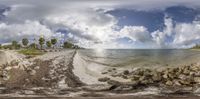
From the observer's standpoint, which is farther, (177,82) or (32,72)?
(32,72)

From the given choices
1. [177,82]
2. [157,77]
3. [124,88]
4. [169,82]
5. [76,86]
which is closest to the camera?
[124,88]

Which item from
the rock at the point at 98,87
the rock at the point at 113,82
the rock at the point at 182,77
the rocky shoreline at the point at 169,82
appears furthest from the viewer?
the rock at the point at 113,82

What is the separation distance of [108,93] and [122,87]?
4.97 meters

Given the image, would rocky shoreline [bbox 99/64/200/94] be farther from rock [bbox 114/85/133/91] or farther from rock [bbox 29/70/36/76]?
rock [bbox 29/70/36/76]

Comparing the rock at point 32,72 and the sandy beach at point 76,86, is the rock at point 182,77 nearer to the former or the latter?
the sandy beach at point 76,86

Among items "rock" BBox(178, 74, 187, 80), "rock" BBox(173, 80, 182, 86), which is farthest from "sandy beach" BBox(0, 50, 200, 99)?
"rock" BBox(178, 74, 187, 80)

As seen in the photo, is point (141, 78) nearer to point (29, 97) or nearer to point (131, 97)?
point (131, 97)

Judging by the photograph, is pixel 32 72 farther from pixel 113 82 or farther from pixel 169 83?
pixel 169 83

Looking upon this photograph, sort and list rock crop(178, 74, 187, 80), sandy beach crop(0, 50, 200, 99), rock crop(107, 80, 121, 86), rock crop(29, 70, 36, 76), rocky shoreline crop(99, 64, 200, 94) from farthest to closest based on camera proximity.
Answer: rock crop(29, 70, 36, 76) < rock crop(107, 80, 121, 86) < rock crop(178, 74, 187, 80) < rocky shoreline crop(99, 64, 200, 94) < sandy beach crop(0, 50, 200, 99)

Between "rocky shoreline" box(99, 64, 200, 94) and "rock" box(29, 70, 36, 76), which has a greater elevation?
"rocky shoreline" box(99, 64, 200, 94)

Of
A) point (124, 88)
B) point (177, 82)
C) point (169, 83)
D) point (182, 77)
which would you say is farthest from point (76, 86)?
point (182, 77)

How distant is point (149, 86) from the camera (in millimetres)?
47375

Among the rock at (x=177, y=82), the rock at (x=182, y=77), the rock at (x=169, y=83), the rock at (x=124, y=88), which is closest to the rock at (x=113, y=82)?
the rock at (x=124, y=88)

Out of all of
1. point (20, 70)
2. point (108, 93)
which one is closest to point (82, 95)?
point (108, 93)
